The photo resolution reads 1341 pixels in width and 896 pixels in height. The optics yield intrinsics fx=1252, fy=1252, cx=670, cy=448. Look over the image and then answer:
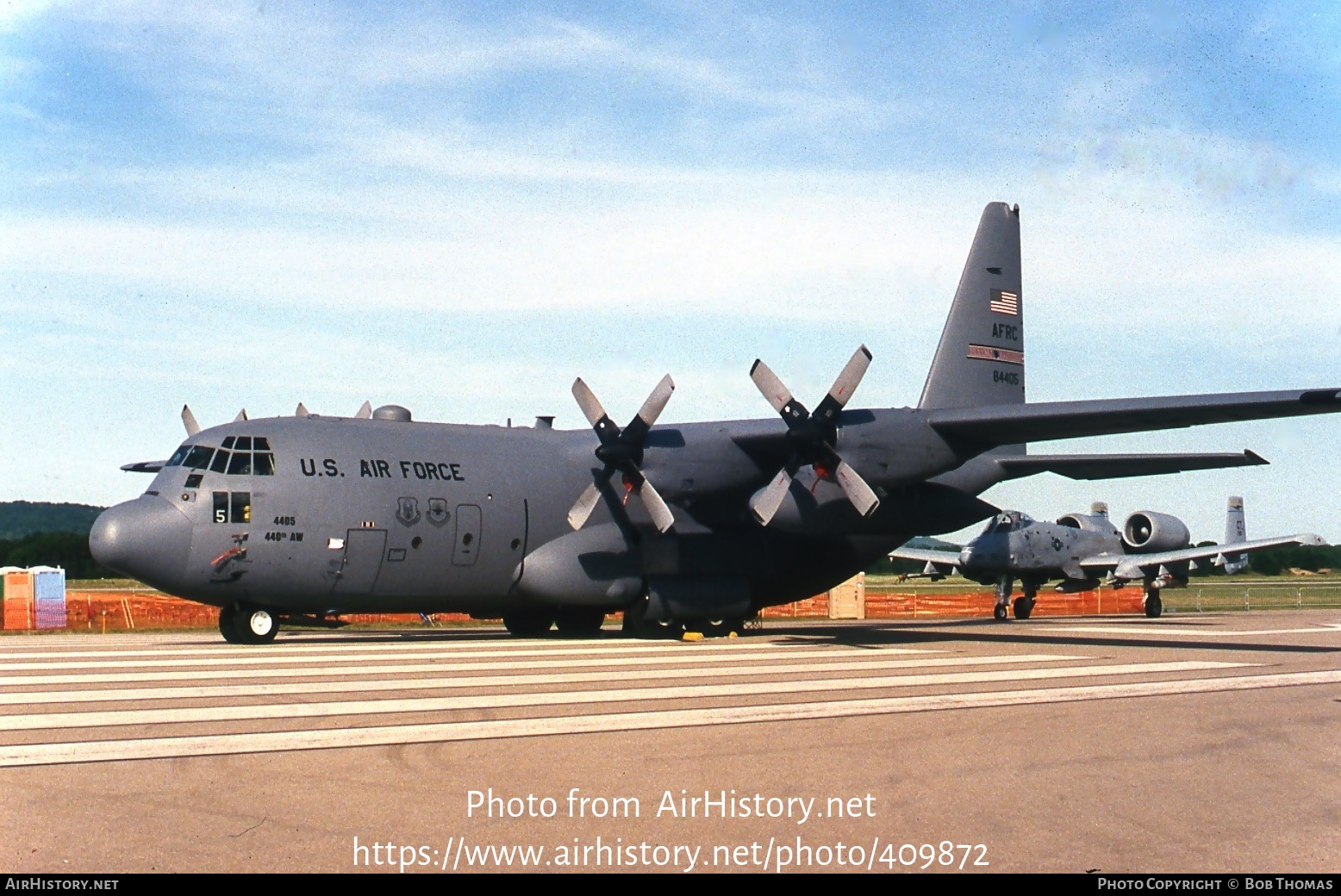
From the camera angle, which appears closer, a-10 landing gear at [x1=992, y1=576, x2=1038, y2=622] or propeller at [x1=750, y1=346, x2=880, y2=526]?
propeller at [x1=750, y1=346, x2=880, y2=526]

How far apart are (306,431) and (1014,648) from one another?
12.2m

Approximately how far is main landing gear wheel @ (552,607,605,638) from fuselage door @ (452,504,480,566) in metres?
2.97

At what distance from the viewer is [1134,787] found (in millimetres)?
7898

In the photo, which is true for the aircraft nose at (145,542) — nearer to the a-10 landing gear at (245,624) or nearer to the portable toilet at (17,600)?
the a-10 landing gear at (245,624)

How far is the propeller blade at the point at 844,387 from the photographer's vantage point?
70.4 feet

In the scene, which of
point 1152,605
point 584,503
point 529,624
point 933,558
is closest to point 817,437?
point 584,503

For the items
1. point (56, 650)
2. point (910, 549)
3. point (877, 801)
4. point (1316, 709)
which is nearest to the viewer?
point (877, 801)

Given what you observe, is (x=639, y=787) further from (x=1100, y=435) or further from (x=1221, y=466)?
(x=1221, y=466)

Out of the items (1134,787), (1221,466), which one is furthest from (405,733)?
(1221,466)

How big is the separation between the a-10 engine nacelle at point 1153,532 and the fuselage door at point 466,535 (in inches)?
1113

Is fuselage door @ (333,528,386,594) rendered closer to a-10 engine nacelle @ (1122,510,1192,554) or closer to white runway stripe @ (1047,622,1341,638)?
white runway stripe @ (1047,622,1341,638)

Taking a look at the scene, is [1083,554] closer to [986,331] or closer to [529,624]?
[986,331]

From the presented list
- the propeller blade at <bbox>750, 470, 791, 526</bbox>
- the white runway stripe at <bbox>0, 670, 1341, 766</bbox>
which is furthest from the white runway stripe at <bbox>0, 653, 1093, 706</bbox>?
the propeller blade at <bbox>750, 470, 791, 526</bbox>

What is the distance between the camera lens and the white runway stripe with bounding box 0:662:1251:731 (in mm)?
10375
